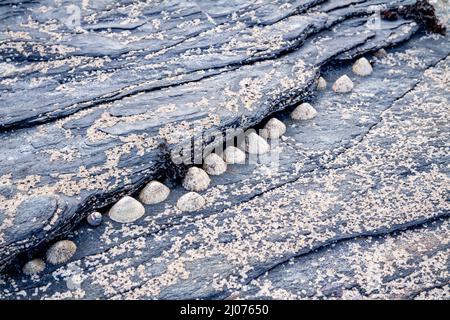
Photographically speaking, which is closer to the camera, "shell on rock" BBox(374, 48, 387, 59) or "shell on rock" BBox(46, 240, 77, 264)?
"shell on rock" BBox(46, 240, 77, 264)

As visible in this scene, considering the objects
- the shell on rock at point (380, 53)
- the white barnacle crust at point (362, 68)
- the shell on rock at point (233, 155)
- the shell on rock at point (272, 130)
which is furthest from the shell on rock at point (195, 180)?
the shell on rock at point (380, 53)

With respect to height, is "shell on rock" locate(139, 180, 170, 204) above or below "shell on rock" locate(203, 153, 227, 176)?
below

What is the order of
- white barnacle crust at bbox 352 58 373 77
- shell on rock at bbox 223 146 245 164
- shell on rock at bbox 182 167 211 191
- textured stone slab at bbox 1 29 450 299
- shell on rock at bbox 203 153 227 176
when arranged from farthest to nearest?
white barnacle crust at bbox 352 58 373 77 < shell on rock at bbox 223 146 245 164 < shell on rock at bbox 203 153 227 176 < shell on rock at bbox 182 167 211 191 < textured stone slab at bbox 1 29 450 299

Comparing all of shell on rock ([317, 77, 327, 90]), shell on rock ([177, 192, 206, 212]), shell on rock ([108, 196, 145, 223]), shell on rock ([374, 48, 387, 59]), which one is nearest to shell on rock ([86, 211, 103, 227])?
shell on rock ([108, 196, 145, 223])

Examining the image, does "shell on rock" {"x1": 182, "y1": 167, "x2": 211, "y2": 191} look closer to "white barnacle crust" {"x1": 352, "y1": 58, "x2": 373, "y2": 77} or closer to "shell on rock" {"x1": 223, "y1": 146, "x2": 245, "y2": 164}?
"shell on rock" {"x1": 223, "y1": 146, "x2": 245, "y2": 164}

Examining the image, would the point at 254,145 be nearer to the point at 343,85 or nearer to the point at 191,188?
the point at 191,188

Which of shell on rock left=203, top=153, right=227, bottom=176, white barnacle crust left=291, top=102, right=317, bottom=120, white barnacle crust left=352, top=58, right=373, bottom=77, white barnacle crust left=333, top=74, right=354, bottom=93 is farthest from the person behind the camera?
white barnacle crust left=352, top=58, right=373, bottom=77
